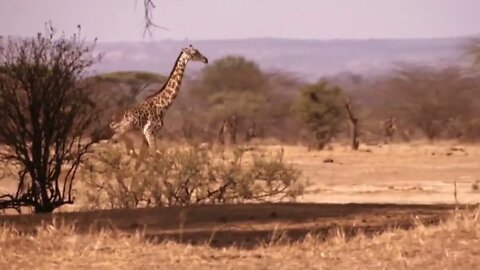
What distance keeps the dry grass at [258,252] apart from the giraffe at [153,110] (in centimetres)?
1009

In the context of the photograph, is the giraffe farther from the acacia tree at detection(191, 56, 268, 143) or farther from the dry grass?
the acacia tree at detection(191, 56, 268, 143)

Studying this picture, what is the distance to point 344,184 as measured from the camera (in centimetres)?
2852

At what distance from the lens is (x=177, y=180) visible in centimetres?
1644

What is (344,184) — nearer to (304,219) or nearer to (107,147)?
(107,147)

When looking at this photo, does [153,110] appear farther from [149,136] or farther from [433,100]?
[433,100]

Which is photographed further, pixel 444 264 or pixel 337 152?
pixel 337 152

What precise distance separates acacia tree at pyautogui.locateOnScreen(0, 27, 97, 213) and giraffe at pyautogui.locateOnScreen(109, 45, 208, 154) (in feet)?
9.79

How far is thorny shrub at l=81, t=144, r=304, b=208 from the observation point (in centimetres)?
1625

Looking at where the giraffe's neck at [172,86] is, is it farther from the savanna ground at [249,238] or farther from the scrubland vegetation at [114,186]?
the savanna ground at [249,238]

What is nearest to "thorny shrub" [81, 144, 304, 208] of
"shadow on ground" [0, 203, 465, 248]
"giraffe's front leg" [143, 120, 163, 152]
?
"giraffe's front leg" [143, 120, 163, 152]

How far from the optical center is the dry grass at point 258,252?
8336mm

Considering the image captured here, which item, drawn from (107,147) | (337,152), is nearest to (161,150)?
(107,147)

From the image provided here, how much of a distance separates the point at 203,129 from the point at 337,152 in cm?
948

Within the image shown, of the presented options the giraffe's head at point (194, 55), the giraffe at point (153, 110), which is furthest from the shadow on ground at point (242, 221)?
the giraffe's head at point (194, 55)
